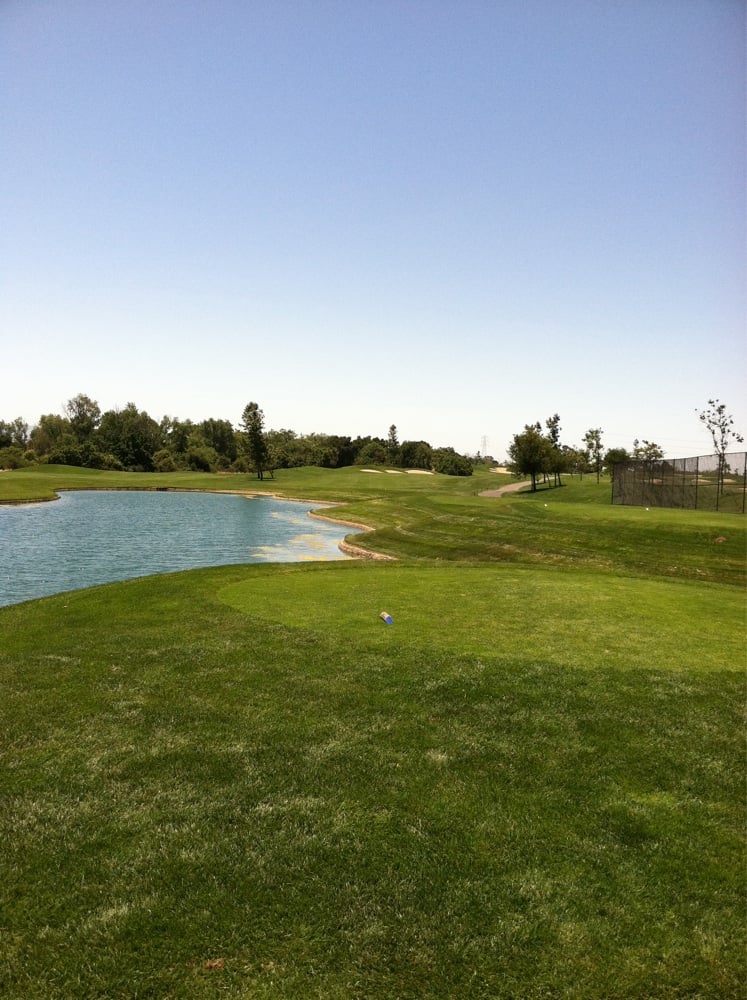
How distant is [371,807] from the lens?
18.2 ft

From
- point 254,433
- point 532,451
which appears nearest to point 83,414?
point 254,433

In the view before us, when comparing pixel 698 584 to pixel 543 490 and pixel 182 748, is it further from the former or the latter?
pixel 543 490

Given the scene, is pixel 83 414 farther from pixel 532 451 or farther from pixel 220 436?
pixel 532 451

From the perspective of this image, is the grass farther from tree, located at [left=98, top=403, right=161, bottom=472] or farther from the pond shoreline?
tree, located at [left=98, top=403, right=161, bottom=472]

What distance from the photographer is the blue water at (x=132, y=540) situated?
24.8m

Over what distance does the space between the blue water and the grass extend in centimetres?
1365

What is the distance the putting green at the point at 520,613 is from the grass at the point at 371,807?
11cm

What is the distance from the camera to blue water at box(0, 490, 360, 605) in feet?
81.4

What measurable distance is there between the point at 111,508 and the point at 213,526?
17721 mm

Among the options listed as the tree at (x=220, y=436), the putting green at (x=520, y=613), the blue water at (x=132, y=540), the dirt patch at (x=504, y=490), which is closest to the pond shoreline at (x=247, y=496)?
the blue water at (x=132, y=540)

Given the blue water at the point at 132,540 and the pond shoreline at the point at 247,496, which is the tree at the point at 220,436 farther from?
the blue water at the point at 132,540

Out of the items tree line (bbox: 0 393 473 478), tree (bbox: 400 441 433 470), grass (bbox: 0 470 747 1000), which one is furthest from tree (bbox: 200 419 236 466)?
grass (bbox: 0 470 747 1000)

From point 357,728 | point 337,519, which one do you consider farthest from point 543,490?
point 357,728

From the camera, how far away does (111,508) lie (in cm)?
5544
